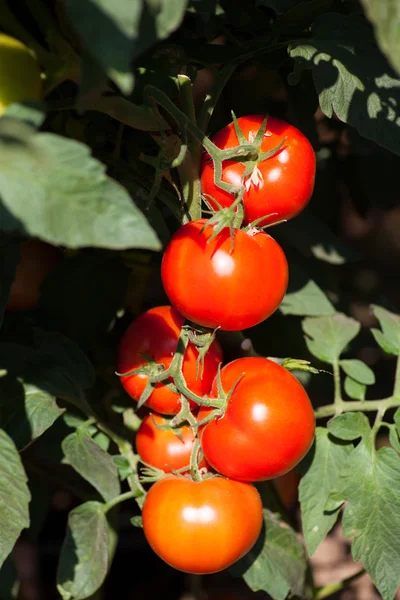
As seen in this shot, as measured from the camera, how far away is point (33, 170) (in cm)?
43

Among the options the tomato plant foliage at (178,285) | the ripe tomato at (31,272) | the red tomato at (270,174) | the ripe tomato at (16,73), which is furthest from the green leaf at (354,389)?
the ripe tomato at (16,73)

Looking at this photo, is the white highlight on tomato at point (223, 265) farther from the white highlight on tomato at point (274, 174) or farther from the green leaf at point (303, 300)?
the green leaf at point (303, 300)

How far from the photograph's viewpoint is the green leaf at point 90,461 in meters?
0.71

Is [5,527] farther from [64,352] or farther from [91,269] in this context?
[91,269]

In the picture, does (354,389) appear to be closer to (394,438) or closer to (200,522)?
(394,438)

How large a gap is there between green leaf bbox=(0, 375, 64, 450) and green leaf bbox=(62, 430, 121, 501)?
0.06 metres

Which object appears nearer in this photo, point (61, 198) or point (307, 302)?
point (61, 198)

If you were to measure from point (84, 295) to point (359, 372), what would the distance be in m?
0.33

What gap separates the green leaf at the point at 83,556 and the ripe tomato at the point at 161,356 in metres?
0.15

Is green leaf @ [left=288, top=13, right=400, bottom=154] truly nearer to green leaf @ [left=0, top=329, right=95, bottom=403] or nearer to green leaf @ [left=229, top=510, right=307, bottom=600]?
green leaf @ [left=0, top=329, right=95, bottom=403]

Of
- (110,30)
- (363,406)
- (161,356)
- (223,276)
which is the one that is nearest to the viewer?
(110,30)

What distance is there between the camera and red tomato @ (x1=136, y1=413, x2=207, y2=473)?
0.71 meters

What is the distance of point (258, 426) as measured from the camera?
0.63 metres

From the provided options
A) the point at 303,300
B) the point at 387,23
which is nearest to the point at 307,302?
the point at 303,300
